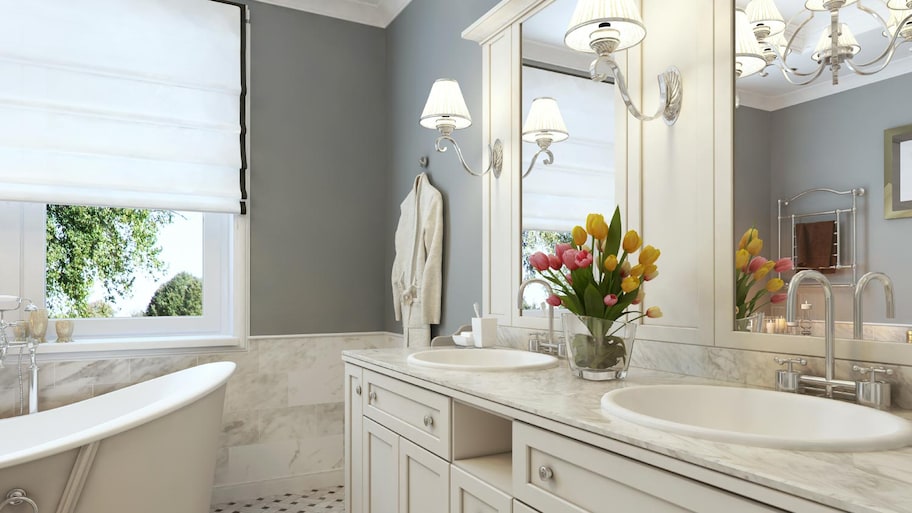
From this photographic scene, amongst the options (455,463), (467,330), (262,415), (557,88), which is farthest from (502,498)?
(262,415)

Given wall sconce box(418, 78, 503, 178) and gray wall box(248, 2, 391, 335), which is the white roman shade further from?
wall sconce box(418, 78, 503, 178)

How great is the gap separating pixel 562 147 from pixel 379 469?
1.23 m

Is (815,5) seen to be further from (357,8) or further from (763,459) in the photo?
(357,8)

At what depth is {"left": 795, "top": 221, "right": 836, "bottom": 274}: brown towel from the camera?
4.20 ft

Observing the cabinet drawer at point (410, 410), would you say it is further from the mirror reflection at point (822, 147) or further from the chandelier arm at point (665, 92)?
the chandelier arm at point (665, 92)

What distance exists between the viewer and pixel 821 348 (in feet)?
4.17

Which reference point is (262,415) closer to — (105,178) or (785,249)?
(105,178)

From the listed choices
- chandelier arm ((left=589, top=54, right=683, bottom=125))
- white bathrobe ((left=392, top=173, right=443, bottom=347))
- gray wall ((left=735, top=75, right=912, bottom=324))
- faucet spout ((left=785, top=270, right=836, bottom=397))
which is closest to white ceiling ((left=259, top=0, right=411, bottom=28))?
white bathrobe ((left=392, top=173, right=443, bottom=347))

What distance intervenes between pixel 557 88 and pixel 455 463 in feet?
4.18

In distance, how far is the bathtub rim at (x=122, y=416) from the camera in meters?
1.66

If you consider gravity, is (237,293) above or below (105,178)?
below

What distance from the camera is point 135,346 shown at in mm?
2941

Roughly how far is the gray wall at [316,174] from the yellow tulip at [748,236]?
2349mm

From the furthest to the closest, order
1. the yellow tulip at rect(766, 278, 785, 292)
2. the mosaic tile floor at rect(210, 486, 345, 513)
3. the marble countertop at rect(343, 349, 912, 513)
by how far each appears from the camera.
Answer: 1. the mosaic tile floor at rect(210, 486, 345, 513)
2. the yellow tulip at rect(766, 278, 785, 292)
3. the marble countertop at rect(343, 349, 912, 513)
